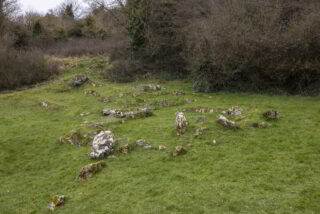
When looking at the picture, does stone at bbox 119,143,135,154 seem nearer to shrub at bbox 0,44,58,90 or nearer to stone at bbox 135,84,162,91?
stone at bbox 135,84,162,91

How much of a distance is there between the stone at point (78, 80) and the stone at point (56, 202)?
20.8 metres

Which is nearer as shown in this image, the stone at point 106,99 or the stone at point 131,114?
the stone at point 131,114

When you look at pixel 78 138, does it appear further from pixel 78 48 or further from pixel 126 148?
pixel 78 48

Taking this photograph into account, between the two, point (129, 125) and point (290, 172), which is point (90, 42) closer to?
point (129, 125)

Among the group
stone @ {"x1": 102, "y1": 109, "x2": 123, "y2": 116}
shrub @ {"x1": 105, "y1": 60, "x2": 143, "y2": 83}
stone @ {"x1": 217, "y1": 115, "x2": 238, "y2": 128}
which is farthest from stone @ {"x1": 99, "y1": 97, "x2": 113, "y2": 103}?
stone @ {"x1": 217, "y1": 115, "x2": 238, "y2": 128}

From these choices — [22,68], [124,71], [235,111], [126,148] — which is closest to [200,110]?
[235,111]

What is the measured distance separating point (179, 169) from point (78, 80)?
2133 cm

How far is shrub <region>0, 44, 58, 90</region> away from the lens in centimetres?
3172

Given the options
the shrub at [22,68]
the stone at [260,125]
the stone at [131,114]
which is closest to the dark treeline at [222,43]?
the shrub at [22,68]

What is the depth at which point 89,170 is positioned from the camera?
11523 millimetres

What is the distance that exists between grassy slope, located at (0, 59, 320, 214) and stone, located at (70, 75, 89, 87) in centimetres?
1056

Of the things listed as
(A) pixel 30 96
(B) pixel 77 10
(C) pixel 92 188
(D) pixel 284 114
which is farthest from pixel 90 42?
(B) pixel 77 10

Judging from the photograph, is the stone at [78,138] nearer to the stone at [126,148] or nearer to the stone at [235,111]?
the stone at [126,148]

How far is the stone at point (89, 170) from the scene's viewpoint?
11.4 metres
